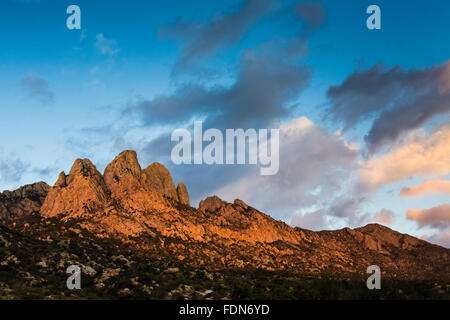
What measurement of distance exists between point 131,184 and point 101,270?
395 feet

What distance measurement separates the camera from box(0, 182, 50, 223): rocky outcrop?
507 ft

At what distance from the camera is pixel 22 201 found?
538ft

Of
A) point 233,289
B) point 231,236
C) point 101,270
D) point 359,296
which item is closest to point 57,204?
point 231,236

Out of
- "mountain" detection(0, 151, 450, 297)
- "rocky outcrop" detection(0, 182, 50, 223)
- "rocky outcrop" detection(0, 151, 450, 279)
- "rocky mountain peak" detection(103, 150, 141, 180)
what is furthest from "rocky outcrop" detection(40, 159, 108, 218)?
"rocky outcrop" detection(0, 182, 50, 223)

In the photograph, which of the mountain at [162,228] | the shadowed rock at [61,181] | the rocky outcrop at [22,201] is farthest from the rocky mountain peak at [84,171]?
the rocky outcrop at [22,201]

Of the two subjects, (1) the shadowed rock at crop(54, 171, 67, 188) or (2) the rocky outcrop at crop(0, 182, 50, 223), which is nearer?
(2) the rocky outcrop at crop(0, 182, 50, 223)

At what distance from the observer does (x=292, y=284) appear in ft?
130

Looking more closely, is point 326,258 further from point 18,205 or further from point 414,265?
point 18,205

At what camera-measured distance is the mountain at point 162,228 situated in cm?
11944

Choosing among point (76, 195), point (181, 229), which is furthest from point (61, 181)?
point (181, 229)

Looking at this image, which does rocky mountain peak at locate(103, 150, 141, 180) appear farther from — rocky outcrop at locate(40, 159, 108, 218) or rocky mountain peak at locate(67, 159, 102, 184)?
rocky outcrop at locate(40, 159, 108, 218)

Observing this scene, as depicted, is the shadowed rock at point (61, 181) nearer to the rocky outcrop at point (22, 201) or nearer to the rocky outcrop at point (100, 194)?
the rocky outcrop at point (100, 194)

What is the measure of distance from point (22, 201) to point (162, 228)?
82550mm

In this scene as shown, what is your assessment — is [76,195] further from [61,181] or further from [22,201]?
[22,201]
